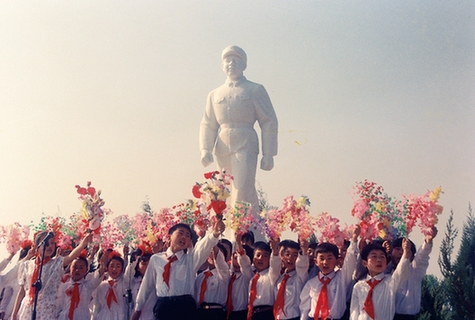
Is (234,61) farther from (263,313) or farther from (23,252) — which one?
(263,313)

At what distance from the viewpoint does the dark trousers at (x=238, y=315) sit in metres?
5.27

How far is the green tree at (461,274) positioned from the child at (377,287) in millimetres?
4752

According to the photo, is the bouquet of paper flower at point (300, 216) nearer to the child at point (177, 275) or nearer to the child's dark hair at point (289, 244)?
the child's dark hair at point (289, 244)

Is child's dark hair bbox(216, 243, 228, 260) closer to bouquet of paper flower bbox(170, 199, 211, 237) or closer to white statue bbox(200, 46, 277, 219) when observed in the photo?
bouquet of paper flower bbox(170, 199, 211, 237)

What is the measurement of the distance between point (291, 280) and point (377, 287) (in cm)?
95

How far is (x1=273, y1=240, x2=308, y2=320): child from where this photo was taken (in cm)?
488

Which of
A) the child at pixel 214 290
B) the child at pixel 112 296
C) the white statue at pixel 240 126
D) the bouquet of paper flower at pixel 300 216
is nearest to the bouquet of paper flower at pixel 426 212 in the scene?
the bouquet of paper flower at pixel 300 216

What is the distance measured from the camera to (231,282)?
5406 mm

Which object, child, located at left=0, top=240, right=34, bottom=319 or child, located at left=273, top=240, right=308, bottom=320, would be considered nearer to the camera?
child, located at left=273, top=240, right=308, bottom=320

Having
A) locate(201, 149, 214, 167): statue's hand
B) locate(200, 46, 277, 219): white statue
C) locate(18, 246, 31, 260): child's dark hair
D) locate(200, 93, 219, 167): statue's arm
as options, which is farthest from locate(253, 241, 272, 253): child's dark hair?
locate(200, 93, 219, 167): statue's arm

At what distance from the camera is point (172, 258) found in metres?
4.80

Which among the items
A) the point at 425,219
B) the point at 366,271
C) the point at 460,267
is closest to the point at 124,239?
the point at 366,271

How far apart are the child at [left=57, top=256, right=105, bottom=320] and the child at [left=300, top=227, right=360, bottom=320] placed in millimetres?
2652

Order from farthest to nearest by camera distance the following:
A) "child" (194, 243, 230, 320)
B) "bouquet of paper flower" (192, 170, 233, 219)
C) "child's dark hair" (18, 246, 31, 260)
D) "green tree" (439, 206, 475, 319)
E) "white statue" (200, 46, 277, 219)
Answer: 1. "white statue" (200, 46, 277, 219)
2. "green tree" (439, 206, 475, 319)
3. "child's dark hair" (18, 246, 31, 260)
4. "child" (194, 243, 230, 320)
5. "bouquet of paper flower" (192, 170, 233, 219)
